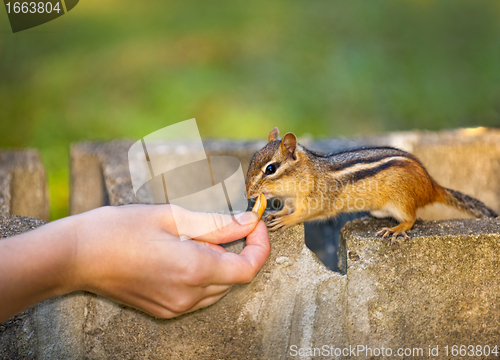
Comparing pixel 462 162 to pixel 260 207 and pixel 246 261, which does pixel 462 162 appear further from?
pixel 246 261

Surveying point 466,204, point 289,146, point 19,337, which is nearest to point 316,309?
point 289,146

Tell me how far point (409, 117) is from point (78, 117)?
15.7 ft

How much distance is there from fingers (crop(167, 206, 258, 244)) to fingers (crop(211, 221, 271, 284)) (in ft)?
0.17

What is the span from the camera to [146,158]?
130 inches

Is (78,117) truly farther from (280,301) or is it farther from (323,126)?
(280,301)

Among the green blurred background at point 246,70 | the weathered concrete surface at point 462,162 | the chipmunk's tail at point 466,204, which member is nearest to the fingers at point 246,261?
the chipmunk's tail at point 466,204

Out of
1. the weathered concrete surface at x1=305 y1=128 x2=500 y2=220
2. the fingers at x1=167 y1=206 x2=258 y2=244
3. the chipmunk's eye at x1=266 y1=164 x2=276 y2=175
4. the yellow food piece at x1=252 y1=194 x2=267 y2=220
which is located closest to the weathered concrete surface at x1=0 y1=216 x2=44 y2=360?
the fingers at x1=167 y1=206 x2=258 y2=244

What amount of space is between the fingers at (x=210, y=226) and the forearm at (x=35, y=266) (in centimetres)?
39

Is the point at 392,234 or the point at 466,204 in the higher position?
the point at 392,234

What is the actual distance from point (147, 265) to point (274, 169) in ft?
3.60

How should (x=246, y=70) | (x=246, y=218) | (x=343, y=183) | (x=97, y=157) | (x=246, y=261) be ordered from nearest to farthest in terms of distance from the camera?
1. (x=246, y=261)
2. (x=246, y=218)
3. (x=343, y=183)
4. (x=97, y=157)
5. (x=246, y=70)

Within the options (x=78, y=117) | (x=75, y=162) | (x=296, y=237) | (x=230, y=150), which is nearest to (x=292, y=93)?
(x=78, y=117)

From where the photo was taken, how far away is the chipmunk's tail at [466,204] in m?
2.58

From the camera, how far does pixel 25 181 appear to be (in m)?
2.98
